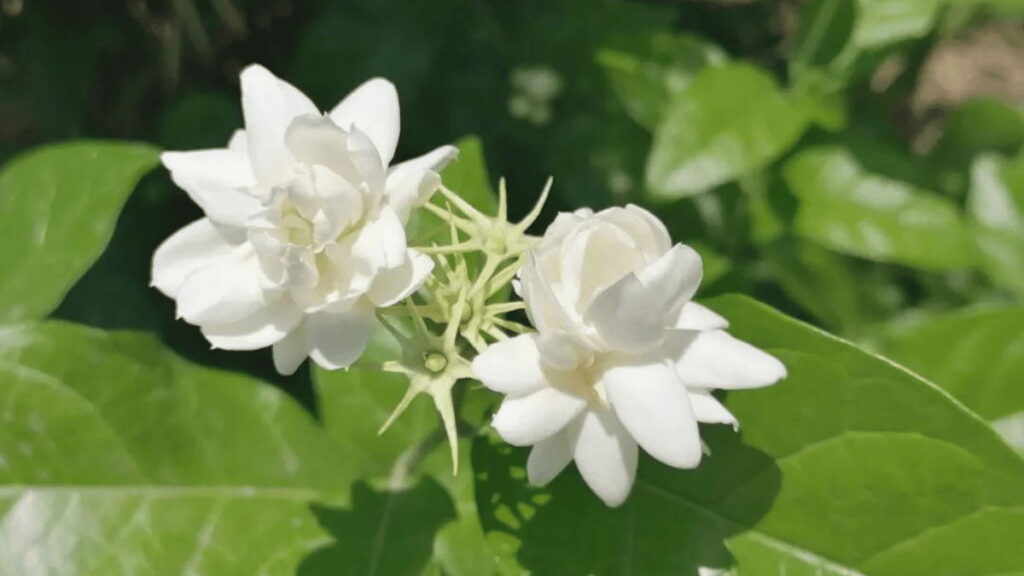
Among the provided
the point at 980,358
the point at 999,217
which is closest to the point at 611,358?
the point at 980,358

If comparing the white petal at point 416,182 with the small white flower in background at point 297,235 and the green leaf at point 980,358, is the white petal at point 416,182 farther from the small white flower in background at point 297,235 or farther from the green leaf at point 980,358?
the green leaf at point 980,358

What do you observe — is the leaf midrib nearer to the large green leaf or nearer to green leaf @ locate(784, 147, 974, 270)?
the large green leaf

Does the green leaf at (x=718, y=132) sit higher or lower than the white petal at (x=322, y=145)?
lower

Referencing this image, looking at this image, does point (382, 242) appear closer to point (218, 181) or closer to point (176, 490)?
point (218, 181)

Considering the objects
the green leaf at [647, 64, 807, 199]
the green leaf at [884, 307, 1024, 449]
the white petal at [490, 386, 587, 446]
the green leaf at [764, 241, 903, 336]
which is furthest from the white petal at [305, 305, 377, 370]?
the green leaf at [764, 241, 903, 336]

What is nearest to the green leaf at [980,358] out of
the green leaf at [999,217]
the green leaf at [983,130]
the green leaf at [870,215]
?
the green leaf at [870,215]
